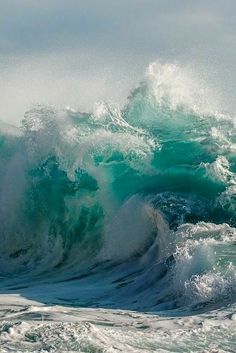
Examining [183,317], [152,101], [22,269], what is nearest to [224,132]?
[152,101]

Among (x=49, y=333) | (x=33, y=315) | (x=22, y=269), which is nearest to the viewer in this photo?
(x=49, y=333)

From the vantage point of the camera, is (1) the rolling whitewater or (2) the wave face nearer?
(1) the rolling whitewater

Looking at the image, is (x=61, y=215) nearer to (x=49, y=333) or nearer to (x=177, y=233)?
(x=177, y=233)

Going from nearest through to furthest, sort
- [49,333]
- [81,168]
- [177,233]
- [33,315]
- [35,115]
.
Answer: [49,333]
[33,315]
[177,233]
[81,168]
[35,115]
